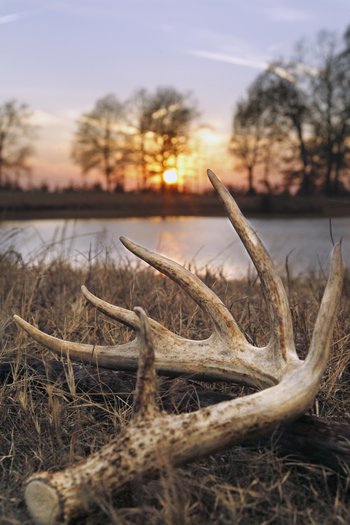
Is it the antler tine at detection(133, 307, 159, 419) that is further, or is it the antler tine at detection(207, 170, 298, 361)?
the antler tine at detection(207, 170, 298, 361)

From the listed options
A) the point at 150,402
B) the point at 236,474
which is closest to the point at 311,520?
the point at 236,474

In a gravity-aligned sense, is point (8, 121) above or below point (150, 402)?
above

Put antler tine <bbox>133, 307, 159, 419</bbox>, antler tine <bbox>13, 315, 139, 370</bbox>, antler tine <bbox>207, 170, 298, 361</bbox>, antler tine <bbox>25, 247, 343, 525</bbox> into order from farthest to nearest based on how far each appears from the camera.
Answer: antler tine <bbox>13, 315, 139, 370</bbox>
antler tine <bbox>207, 170, 298, 361</bbox>
antler tine <bbox>133, 307, 159, 419</bbox>
antler tine <bbox>25, 247, 343, 525</bbox>

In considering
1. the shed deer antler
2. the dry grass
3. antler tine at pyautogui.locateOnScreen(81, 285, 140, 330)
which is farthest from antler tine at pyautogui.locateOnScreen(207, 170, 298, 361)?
antler tine at pyautogui.locateOnScreen(81, 285, 140, 330)

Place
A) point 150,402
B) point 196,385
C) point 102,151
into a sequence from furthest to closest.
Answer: point 102,151, point 196,385, point 150,402

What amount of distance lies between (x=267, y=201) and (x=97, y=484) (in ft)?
81.8

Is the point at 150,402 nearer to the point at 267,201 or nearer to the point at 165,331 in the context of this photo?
the point at 165,331

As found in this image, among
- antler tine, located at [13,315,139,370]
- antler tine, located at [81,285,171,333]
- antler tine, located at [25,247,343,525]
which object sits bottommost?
antler tine, located at [25,247,343,525]

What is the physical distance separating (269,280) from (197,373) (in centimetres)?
44

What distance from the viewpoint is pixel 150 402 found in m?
1.79

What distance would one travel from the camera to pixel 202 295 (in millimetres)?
2299

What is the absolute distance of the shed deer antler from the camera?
5.52 feet

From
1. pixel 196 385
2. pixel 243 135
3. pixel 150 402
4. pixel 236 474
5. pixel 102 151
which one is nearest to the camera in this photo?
pixel 150 402

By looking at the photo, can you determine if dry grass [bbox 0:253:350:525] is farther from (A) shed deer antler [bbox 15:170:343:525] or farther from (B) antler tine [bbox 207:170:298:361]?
(B) antler tine [bbox 207:170:298:361]
